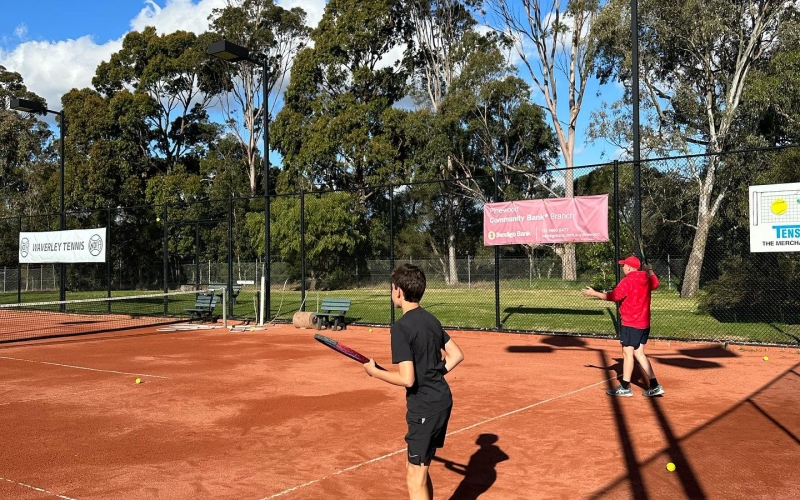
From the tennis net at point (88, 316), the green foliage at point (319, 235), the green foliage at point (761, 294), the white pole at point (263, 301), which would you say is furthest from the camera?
the green foliage at point (319, 235)

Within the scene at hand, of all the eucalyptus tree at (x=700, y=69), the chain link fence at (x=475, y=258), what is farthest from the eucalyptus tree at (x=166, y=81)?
the eucalyptus tree at (x=700, y=69)

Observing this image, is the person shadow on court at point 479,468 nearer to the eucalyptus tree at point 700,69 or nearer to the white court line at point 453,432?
the white court line at point 453,432

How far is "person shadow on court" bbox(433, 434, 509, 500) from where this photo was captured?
4.93m

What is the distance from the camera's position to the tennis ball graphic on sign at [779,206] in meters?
11.1

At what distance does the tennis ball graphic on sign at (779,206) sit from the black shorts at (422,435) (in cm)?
990

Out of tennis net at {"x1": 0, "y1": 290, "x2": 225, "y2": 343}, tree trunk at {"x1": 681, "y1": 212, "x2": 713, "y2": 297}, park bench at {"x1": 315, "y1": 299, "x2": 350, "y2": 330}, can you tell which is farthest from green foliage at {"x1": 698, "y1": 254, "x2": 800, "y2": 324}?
tennis net at {"x1": 0, "y1": 290, "x2": 225, "y2": 343}

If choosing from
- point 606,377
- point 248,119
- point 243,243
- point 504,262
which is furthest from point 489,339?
point 248,119

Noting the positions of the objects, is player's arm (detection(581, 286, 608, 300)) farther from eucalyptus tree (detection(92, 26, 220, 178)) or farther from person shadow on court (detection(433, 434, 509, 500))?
eucalyptus tree (detection(92, 26, 220, 178))

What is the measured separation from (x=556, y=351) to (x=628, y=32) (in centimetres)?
2357

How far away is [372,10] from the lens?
42906 millimetres

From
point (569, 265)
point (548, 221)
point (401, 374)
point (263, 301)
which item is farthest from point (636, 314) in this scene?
point (569, 265)

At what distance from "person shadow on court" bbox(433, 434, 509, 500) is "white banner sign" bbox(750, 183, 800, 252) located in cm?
757

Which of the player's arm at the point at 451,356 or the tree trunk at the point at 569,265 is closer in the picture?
the player's arm at the point at 451,356

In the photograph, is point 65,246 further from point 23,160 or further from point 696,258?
point 23,160
